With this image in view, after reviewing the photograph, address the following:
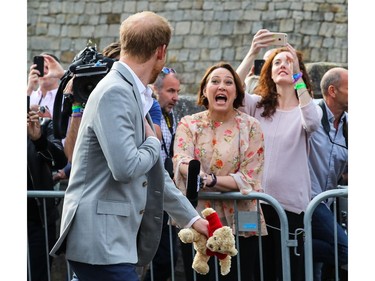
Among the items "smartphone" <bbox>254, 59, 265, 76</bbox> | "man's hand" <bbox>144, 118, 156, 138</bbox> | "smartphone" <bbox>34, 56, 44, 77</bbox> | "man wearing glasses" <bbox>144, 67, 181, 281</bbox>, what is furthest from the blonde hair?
"smartphone" <bbox>34, 56, 44, 77</bbox>

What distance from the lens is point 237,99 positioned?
6.79m

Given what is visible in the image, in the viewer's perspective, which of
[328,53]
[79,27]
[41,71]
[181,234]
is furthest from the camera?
[79,27]

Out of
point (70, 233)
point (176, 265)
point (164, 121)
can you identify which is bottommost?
point (176, 265)

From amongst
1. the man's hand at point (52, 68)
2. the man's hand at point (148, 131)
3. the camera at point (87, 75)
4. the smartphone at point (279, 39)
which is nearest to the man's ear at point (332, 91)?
the smartphone at point (279, 39)

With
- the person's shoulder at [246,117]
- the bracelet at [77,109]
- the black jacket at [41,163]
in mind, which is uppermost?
the bracelet at [77,109]

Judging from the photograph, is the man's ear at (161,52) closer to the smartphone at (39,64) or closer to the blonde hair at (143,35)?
the blonde hair at (143,35)

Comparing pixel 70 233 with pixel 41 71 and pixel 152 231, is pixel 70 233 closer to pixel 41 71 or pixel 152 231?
pixel 152 231

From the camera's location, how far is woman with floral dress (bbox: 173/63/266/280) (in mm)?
6441

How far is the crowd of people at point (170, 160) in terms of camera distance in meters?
4.71

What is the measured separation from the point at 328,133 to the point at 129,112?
8.91ft

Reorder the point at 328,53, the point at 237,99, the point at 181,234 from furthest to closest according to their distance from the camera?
the point at 328,53, the point at 237,99, the point at 181,234

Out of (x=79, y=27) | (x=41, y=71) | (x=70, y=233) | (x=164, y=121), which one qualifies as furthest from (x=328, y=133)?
(x=79, y=27)

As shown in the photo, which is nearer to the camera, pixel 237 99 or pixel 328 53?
pixel 237 99

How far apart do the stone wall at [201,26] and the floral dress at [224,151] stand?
21.0m
